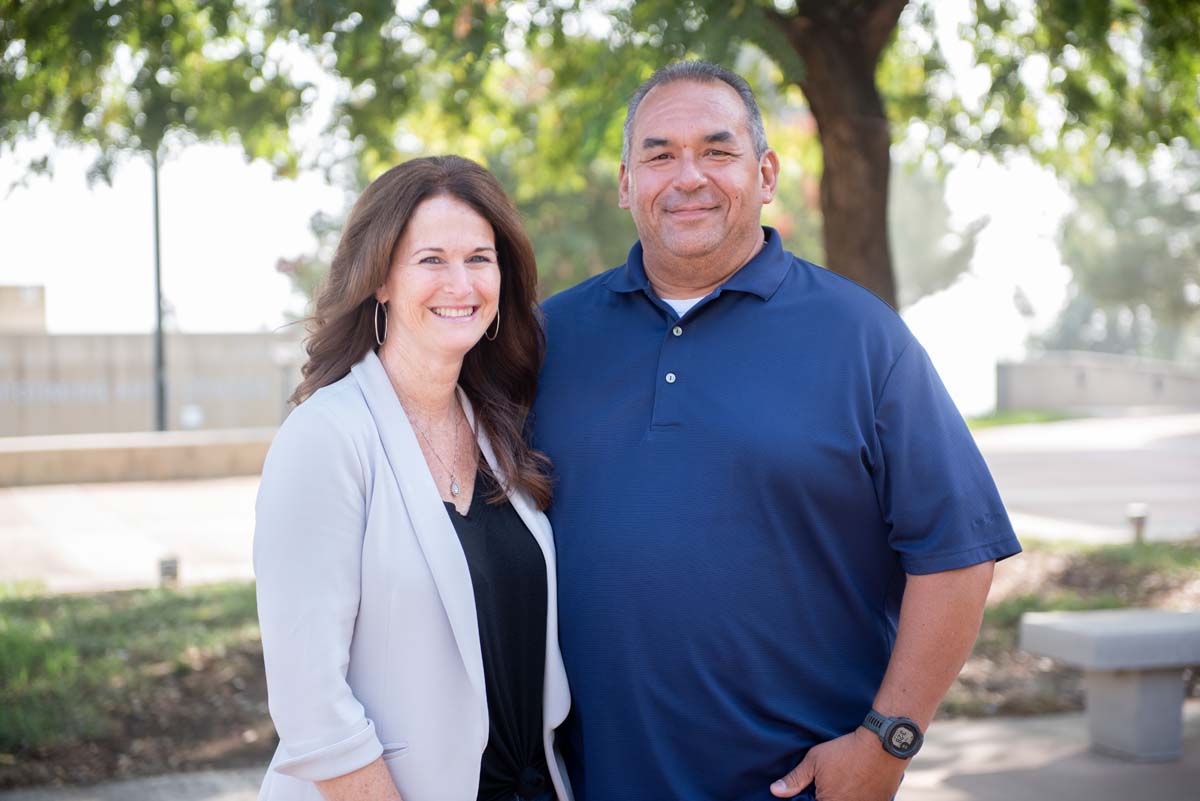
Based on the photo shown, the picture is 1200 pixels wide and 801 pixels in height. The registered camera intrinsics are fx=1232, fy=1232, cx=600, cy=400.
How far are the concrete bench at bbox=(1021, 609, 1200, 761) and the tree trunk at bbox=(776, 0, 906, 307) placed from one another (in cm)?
247

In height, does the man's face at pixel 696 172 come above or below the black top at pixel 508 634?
above

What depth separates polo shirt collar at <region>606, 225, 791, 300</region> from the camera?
295 centimetres

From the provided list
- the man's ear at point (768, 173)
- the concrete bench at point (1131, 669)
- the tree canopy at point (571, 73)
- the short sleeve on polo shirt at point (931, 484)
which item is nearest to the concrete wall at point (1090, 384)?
the tree canopy at point (571, 73)

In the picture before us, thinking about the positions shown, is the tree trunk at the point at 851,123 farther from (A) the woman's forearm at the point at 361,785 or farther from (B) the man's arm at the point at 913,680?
(A) the woman's forearm at the point at 361,785

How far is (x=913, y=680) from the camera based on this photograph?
2744 mm

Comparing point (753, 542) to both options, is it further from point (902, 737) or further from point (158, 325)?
point (158, 325)

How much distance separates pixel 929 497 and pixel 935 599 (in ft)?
0.75

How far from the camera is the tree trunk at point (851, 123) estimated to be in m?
7.05

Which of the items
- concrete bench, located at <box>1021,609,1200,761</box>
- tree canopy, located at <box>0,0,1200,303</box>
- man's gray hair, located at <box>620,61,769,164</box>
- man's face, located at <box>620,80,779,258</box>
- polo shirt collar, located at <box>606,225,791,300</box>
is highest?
tree canopy, located at <box>0,0,1200,303</box>

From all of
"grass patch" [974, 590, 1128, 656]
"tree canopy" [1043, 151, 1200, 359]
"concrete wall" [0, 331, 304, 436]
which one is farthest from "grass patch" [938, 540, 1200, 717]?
"tree canopy" [1043, 151, 1200, 359]

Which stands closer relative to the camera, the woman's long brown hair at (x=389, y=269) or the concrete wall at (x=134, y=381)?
the woman's long brown hair at (x=389, y=269)

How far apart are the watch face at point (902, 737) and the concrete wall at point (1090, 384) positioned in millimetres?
30512

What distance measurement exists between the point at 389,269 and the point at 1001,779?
3.89 m

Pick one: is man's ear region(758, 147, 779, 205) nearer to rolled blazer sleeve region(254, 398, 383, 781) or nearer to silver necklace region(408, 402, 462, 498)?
silver necklace region(408, 402, 462, 498)
